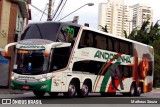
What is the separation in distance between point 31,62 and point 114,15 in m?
77.6

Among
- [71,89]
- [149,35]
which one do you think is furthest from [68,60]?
[149,35]

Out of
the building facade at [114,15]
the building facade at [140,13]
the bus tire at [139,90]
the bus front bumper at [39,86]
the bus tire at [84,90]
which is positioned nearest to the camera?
the bus front bumper at [39,86]

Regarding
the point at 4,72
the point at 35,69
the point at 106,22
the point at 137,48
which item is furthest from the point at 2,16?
the point at 106,22

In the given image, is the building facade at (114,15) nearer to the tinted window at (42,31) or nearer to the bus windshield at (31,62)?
the tinted window at (42,31)

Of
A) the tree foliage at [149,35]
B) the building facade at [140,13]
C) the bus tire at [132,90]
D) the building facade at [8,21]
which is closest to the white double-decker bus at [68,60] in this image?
the bus tire at [132,90]

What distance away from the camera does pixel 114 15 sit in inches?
3698

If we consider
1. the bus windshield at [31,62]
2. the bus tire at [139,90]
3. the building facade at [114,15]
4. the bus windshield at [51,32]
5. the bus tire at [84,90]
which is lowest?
the bus tire at [139,90]

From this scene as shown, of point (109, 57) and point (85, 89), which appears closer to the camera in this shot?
point (85, 89)

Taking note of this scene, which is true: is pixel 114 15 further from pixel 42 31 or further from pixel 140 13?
pixel 42 31

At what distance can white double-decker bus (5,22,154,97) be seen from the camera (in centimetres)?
1769

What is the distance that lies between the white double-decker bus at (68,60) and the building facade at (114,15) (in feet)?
223

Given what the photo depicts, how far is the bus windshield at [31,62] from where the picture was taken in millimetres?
17598

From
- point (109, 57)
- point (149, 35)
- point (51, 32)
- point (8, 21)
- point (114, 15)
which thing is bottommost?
point (109, 57)

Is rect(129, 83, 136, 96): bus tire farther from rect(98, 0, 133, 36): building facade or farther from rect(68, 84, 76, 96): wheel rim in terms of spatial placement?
rect(98, 0, 133, 36): building facade
